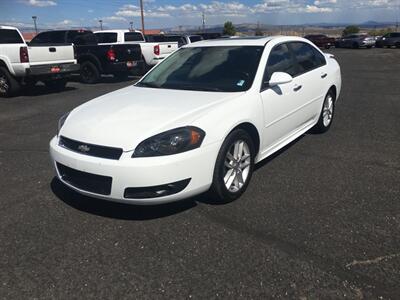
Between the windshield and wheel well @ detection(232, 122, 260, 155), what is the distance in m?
0.40

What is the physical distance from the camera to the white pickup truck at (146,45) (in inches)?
575

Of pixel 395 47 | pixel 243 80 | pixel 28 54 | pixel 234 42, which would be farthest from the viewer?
pixel 395 47

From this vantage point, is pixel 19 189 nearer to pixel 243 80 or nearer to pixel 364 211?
pixel 243 80

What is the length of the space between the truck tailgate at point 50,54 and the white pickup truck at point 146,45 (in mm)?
3109

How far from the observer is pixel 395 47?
126ft

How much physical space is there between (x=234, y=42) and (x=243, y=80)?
34.9 inches

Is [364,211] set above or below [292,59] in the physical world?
below

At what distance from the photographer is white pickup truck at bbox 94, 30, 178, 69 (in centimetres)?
1461

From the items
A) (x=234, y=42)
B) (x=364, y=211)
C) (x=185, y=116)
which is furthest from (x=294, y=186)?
(x=234, y=42)

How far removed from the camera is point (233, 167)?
3893 mm

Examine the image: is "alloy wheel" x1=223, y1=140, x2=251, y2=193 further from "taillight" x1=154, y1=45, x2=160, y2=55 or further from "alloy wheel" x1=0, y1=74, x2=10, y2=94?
"taillight" x1=154, y1=45, x2=160, y2=55

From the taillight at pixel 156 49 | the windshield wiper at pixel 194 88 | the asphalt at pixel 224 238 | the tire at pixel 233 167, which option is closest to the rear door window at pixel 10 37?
the taillight at pixel 156 49

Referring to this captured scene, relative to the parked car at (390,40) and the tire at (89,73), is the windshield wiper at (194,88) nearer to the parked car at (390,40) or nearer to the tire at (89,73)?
the tire at (89,73)

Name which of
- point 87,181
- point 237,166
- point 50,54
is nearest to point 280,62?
point 237,166
